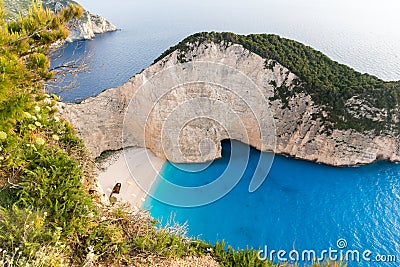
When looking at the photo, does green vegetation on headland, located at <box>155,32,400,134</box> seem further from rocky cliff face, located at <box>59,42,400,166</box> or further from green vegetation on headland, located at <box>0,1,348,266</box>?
green vegetation on headland, located at <box>0,1,348,266</box>

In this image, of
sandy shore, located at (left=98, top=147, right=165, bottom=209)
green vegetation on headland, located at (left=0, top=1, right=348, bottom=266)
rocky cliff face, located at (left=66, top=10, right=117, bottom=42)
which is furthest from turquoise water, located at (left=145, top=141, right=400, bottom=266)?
rocky cliff face, located at (left=66, top=10, right=117, bottom=42)

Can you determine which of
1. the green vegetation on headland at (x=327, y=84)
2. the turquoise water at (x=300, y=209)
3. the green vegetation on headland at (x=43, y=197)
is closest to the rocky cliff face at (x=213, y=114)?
the green vegetation on headland at (x=327, y=84)

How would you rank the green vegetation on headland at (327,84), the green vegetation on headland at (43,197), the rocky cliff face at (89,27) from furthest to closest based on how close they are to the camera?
the rocky cliff face at (89,27), the green vegetation on headland at (327,84), the green vegetation on headland at (43,197)

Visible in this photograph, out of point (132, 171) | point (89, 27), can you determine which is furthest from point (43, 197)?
point (89, 27)

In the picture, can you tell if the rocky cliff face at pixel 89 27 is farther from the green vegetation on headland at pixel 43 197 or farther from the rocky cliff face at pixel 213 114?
the green vegetation on headland at pixel 43 197

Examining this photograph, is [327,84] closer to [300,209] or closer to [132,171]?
[300,209]

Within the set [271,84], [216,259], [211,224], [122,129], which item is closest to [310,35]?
[271,84]

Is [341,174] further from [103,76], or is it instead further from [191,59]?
[103,76]
